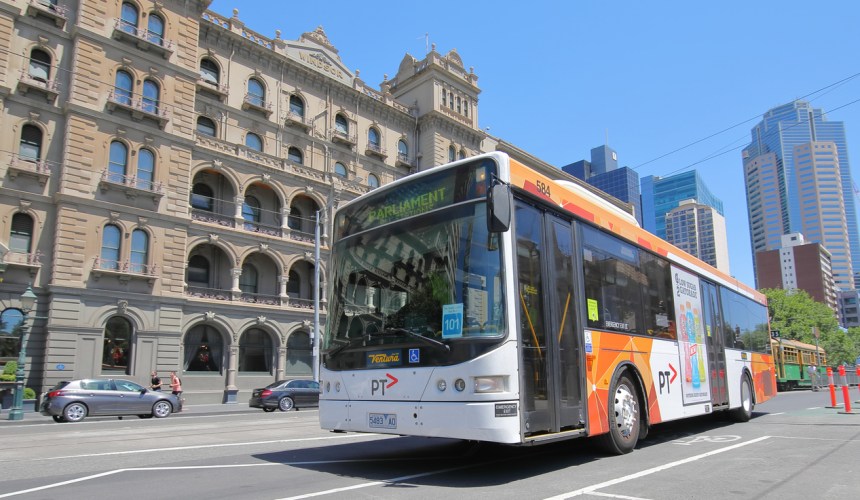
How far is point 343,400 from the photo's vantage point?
23.6 feet

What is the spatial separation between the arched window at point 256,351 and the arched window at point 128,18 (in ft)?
55.1

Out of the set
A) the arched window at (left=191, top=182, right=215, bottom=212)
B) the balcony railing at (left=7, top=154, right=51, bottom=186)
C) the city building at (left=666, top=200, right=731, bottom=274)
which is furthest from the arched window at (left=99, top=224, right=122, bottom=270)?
the city building at (left=666, top=200, right=731, bottom=274)

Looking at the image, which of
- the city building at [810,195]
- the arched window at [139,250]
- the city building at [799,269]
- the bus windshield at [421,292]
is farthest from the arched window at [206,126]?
the city building at [810,195]

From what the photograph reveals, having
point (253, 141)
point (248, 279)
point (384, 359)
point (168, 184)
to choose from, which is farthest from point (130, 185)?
point (384, 359)

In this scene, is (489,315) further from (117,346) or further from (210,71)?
(210,71)

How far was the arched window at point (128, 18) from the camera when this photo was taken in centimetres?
2914

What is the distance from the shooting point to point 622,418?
814cm

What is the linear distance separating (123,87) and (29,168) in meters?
5.98

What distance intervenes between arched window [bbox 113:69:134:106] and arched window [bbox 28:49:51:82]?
9.09 feet

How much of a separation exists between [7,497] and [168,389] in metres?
24.4

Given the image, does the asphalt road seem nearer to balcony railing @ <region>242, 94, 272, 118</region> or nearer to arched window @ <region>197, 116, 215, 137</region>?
arched window @ <region>197, 116, 215, 137</region>

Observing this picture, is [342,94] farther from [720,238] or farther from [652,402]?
[720,238]

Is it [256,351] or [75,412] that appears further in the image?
[256,351]

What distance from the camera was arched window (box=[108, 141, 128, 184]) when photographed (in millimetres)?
28031
